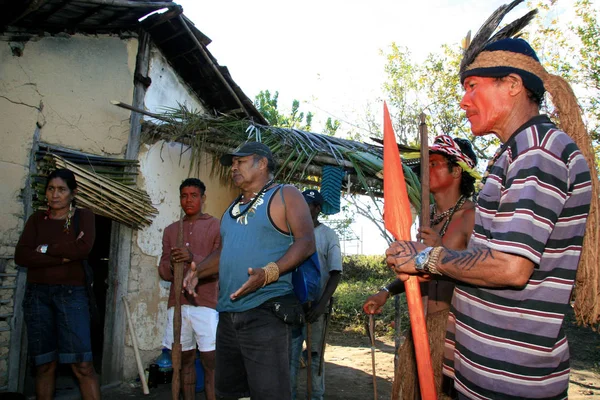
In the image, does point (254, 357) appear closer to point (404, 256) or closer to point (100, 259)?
point (404, 256)

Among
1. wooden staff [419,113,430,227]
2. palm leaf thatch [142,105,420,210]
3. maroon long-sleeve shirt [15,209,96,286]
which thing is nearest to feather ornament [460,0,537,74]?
wooden staff [419,113,430,227]

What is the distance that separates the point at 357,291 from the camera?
1502 cm

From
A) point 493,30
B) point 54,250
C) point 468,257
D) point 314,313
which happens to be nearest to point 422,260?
point 468,257

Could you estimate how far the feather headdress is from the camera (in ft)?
5.19

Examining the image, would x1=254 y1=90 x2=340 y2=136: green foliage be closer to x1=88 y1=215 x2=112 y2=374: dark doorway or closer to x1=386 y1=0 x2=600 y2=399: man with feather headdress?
x1=88 y1=215 x2=112 y2=374: dark doorway

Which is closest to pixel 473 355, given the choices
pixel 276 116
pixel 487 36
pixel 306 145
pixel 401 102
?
pixel 487 36

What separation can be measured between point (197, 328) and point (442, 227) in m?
2.69

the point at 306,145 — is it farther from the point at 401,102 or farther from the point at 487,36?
the point at 401,102

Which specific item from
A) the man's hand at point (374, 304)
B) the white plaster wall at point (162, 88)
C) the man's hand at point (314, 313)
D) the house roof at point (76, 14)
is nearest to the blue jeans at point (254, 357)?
the man's hand at point (374, 304)

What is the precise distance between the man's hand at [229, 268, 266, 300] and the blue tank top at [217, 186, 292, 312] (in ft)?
0.73

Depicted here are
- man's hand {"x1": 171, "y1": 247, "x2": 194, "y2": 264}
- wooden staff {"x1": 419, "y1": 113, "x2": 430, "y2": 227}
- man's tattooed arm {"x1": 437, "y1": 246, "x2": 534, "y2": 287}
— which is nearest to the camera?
man's tattooed arm {"x1": 437, "y1": 246, "x2": 534, "y2": 287}

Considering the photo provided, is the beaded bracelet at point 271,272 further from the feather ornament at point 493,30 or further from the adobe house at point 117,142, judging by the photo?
the adobe house at point 117,142

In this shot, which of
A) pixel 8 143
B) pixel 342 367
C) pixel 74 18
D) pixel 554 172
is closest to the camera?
pixel 554 172

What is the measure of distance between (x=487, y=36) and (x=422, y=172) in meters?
0.62
